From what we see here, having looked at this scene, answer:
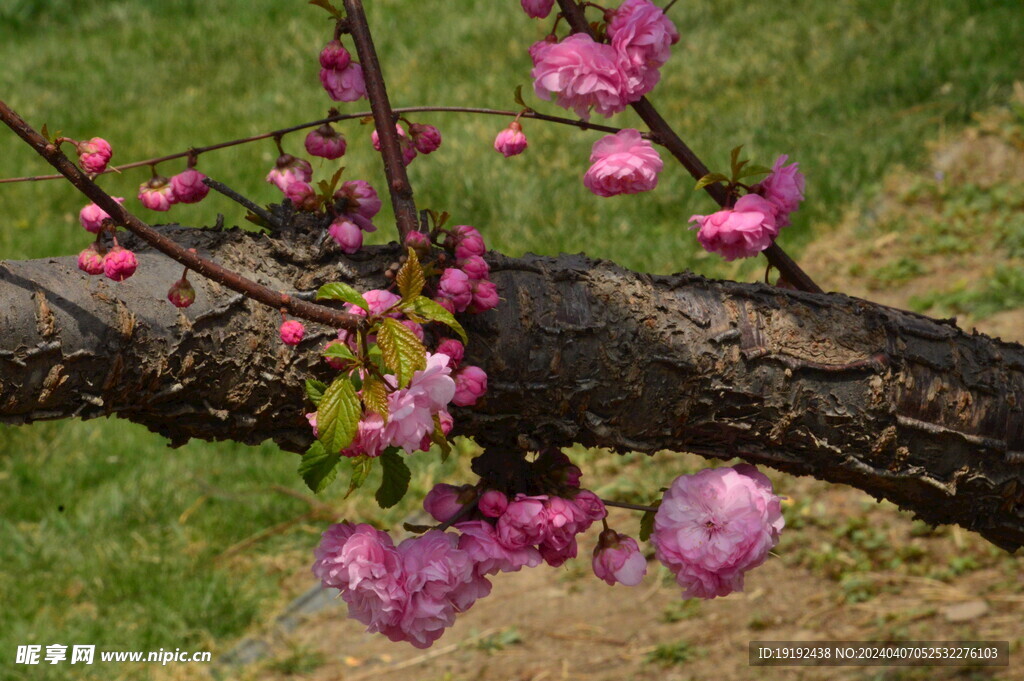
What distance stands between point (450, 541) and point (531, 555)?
0.34ft

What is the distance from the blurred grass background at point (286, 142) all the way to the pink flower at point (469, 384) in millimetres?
2156

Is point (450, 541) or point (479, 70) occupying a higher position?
point (479, 70)

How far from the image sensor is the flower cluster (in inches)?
52.3

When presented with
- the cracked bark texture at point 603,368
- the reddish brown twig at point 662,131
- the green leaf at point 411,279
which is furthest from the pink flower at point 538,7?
the green leaf at point 411,279

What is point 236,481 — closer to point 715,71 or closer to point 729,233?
point 729,233

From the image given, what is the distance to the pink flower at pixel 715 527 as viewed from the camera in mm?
1271

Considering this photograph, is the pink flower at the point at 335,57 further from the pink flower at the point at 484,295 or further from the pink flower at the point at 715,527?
the pink flower at the point at 715,527

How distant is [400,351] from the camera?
0.97m

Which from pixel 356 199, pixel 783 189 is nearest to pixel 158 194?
pixel 356 199

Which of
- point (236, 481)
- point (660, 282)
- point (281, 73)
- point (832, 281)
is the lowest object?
point (660, 282)

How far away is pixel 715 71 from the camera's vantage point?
5570 millimetres

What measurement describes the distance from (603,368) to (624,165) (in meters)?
0.29

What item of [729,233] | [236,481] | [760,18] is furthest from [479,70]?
[729,233]

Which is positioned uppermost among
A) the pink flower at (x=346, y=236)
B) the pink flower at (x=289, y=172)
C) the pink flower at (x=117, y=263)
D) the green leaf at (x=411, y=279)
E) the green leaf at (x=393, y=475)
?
the pink flower at (x=289, y=172)
